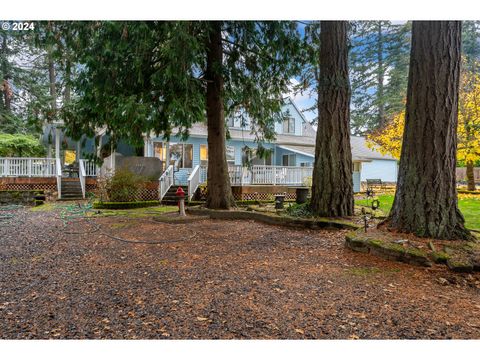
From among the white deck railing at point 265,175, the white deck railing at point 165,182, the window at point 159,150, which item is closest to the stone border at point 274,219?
the white deck railing at point 165,182

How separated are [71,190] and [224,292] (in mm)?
10179

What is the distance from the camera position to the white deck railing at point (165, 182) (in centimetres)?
953

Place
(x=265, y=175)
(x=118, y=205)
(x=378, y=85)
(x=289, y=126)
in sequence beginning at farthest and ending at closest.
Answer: (x=289, y=126) → (x=378, y=85) → (x=265, y=175) → (x=118, y=205)

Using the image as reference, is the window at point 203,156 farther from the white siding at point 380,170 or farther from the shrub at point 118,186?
the white siding at point 380,170

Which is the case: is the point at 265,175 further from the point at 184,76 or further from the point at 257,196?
the point at 184,76

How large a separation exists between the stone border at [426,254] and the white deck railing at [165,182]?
7310 millimetres

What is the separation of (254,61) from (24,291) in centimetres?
621

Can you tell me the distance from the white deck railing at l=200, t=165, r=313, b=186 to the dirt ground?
6236 mm

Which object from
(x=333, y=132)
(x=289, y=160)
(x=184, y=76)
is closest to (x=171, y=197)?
(x=184, y=76)

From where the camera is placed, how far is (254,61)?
6.94 metres

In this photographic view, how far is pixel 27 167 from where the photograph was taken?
34.5 feet

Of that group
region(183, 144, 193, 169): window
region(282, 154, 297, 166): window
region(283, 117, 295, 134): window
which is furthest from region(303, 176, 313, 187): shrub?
region(283, 117, 295, 134): window
